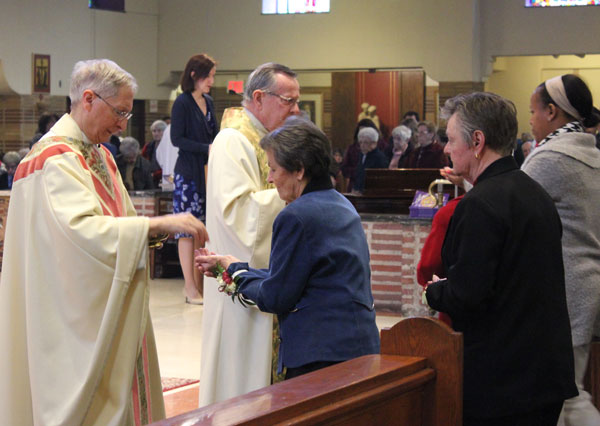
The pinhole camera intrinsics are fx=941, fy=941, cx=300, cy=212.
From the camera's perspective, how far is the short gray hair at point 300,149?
3193mm

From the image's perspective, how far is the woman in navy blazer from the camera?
7.97 meters

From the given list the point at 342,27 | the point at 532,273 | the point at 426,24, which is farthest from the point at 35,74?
the point at 532,273

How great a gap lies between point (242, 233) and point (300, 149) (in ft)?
2.97

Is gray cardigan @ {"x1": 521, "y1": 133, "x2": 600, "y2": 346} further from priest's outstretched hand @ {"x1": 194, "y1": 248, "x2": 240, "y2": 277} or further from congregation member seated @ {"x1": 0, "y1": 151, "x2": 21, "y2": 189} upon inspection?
congregation member seated @ {"x1": 0, "y1": 151, "x2": 21, "y2": 189}

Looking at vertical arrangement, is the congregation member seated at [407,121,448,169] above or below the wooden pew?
above

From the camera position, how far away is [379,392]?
7.52 ft

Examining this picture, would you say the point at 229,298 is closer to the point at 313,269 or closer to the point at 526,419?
the point at 313,269

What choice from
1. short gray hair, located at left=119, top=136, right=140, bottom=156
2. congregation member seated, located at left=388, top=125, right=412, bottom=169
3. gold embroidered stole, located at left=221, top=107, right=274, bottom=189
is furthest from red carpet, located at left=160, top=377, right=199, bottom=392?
congregation member seated, located at left=388, top=125, right=412, bottom=169

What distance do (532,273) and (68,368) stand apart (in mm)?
1654

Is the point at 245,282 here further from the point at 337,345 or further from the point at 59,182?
the point at 59,182

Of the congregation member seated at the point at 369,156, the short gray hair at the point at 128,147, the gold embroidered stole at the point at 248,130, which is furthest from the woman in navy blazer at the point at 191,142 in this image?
the gold embroidered stole at the point at 248,130

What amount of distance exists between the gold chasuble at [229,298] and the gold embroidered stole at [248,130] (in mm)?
35

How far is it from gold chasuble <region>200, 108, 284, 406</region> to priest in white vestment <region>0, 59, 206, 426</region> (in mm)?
588

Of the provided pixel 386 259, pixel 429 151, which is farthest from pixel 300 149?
pixel 429 151
